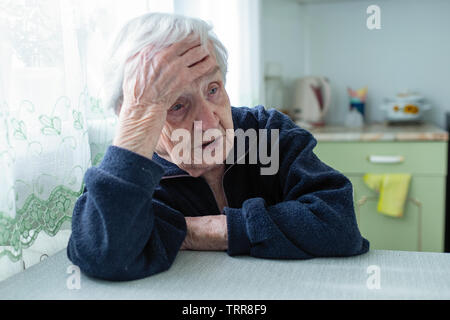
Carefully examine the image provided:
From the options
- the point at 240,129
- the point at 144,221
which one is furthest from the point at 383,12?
the point at 144,221

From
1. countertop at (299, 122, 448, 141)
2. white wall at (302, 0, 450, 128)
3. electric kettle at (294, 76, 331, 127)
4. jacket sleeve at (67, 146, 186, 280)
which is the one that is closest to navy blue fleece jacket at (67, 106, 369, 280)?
jacket sleeve at (67, 146, 186, 280)

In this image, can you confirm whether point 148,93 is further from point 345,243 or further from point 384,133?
point 384,133

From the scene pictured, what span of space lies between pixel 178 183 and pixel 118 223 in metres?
0.30

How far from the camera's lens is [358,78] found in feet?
9.68

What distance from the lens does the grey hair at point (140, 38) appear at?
885mm

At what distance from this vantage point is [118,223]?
0.78 meters

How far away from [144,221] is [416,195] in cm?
188

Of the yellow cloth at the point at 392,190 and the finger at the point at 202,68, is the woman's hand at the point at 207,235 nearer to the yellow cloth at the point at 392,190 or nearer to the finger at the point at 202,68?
the finger at the point at 202,68

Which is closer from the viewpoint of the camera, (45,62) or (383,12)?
(45,62)

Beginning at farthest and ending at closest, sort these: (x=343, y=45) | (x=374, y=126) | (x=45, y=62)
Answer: (x=343, y=45)
(x=374, y=126)
(x=45, y=62)

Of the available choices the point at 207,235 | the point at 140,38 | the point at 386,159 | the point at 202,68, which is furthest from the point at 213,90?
the point at 386,159

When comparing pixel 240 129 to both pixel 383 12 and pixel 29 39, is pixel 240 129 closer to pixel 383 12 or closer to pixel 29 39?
pixel 29 39

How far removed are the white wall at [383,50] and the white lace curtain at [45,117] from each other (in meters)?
2.06

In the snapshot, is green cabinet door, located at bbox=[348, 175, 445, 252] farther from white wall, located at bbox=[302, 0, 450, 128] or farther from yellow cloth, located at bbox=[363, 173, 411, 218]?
white wall, located at bbox=[302, 0, 450, 128]
